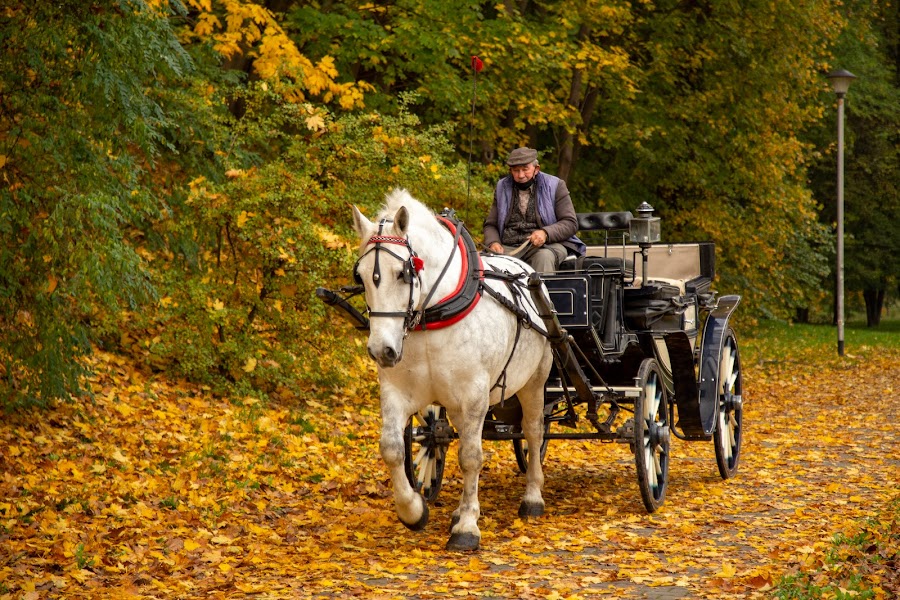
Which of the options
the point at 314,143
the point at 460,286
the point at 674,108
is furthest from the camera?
the point at 674,108

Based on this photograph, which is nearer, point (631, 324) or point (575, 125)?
point (631, 324)

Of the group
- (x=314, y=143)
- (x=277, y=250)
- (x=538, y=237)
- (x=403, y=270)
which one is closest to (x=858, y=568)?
(x=403, y=270)

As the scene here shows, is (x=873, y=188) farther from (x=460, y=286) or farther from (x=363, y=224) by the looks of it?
(x=363, y=224)

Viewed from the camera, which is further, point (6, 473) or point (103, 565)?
point (6, 473)

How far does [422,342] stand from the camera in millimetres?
7105

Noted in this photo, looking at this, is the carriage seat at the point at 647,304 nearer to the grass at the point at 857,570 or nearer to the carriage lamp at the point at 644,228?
the carriage lamp at the point at 644,228

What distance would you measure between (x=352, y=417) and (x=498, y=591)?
7.02 meters

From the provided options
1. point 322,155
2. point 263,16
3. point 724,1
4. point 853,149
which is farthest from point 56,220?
point 853,149

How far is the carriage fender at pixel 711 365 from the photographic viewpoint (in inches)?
387

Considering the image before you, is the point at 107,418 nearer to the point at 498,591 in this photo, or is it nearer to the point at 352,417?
the point at 352,417

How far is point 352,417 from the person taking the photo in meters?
13.0

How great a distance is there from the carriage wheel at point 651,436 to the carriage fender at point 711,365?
0.55 m

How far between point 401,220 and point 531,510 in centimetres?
271

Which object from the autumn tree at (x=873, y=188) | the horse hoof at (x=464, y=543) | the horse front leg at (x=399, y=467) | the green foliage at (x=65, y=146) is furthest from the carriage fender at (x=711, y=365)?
the autumn tree at (x=873, y=188)
